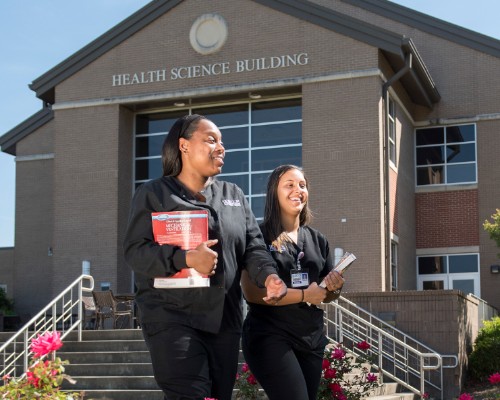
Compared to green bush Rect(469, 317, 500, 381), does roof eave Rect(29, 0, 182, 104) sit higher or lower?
higher

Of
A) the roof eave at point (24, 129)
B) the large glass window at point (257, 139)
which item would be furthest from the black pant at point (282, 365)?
the roof eave at point (24, 129)

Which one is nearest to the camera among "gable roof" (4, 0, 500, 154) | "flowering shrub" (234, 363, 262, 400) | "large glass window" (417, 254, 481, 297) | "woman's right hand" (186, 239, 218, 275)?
"woman's right hand" (186, 239, 218, 275)

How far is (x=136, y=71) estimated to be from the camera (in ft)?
73.6

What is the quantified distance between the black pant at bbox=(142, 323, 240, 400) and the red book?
7.8 inches

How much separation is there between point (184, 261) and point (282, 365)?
1.17 metres

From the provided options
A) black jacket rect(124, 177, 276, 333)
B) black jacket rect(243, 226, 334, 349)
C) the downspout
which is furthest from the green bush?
black jacket rect(124, 177, 276, 333)

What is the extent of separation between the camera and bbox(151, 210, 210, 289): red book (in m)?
3.68

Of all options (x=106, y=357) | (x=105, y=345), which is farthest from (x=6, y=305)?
(x=106, y=357)

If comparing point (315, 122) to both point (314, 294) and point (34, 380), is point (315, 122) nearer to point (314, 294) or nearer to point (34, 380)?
point (314, 294)

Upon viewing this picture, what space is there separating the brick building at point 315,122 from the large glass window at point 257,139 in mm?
36

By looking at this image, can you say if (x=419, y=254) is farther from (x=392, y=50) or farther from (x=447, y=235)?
(x=392, y=50)

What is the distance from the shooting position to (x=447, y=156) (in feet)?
78.4

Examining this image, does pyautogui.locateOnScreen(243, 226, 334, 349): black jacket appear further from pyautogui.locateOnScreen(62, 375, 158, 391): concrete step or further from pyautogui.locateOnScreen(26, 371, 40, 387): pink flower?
pyautogui.locateOnScreen(62, 375, 158, 391): concrete step

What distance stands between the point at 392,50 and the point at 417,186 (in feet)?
17.6
